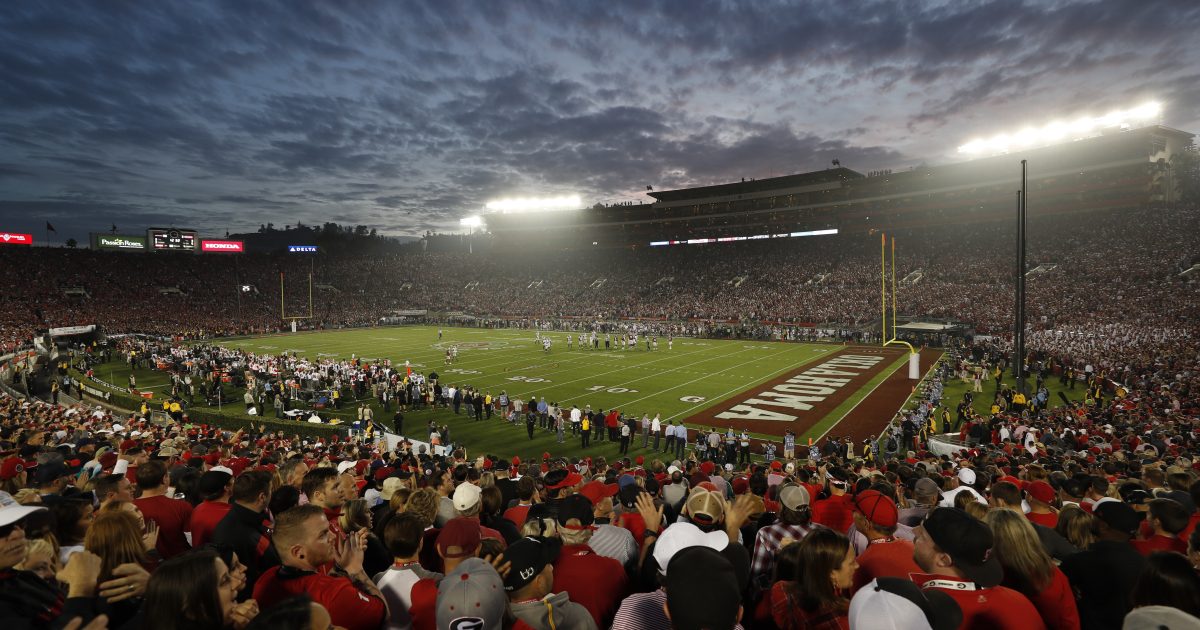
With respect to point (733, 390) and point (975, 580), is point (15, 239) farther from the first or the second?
point (975, 580)

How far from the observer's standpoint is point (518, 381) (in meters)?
29.0

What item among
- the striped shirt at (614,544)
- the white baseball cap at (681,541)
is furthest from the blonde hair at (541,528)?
the white baseball cap at (681,541)

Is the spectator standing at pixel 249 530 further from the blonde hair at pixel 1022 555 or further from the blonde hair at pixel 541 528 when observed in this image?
the blonde hair at pixel 1022 555

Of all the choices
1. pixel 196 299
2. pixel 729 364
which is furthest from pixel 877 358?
pixel 196 299

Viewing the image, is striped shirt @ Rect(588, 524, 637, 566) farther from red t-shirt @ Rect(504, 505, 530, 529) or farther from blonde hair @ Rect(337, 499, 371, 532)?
blonde hair @ Rect(337, 499, 371, 532)

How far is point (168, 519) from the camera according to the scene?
186 inches

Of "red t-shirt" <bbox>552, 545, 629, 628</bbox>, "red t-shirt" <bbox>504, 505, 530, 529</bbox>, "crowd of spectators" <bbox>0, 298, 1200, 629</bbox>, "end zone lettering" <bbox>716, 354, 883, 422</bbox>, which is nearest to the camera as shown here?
"crowd of spectators" <bbox>0, 298, 1200, 629</bbox>

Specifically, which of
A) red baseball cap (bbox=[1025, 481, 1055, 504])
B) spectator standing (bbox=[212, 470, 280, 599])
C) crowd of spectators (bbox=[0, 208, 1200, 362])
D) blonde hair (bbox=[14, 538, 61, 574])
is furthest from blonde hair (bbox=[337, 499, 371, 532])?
crowd of spectators (bbox=[0, 208, 1200, 362])

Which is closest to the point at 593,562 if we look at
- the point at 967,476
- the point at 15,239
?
the point at 967,476

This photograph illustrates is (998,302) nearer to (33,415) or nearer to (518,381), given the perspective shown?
(518,381)

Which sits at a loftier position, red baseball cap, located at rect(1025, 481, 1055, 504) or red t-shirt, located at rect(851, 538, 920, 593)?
red t-shirt, located at rect(851, 538, 920, 593)

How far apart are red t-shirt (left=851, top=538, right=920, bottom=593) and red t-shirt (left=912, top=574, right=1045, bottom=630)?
0.47m

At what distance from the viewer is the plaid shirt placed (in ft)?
13.0

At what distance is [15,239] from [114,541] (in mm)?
90289
